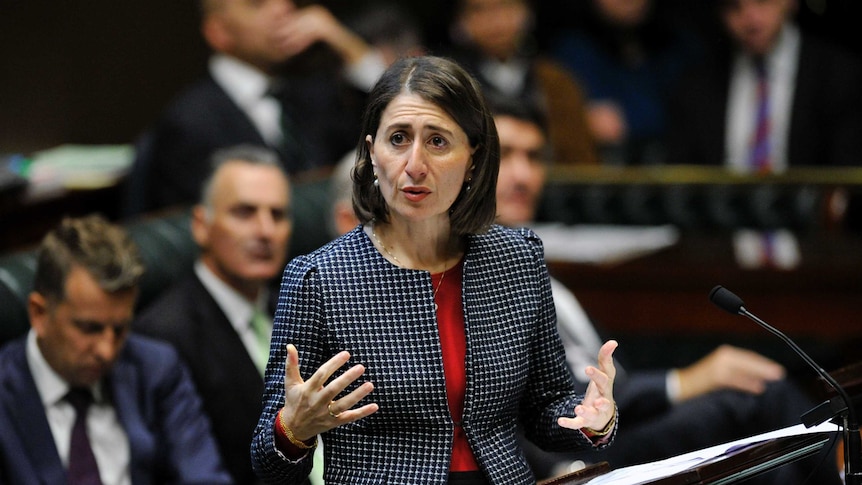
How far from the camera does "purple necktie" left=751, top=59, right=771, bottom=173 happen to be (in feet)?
17.9

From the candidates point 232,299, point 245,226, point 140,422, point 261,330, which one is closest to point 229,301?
point 232,299

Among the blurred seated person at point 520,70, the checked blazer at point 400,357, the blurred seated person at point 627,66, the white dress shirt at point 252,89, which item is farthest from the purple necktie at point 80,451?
the blurred seated person at point 627,66

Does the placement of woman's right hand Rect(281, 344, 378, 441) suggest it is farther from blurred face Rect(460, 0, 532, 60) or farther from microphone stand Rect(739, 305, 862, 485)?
blurred face Rect(460, 0, 532, 60)

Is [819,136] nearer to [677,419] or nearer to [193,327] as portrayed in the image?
[677,419]

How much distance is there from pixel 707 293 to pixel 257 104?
1.65 m

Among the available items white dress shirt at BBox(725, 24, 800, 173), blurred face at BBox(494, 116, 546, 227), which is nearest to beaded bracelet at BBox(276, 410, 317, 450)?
blurred face at BBox(494, 116, 546, 227)

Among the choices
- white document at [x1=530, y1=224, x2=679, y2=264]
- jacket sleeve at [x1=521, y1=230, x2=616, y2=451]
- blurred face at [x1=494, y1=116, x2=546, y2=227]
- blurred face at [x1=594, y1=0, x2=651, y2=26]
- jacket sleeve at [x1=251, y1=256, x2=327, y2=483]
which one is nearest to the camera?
jacket sleeve at [x1=251, y1=256, x2=327, y2=483]

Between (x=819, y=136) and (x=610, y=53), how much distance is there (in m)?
1.24

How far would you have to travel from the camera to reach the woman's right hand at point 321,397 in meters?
1.63

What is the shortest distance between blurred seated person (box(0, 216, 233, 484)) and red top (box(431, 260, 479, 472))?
1.11 meters

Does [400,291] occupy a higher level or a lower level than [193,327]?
higher

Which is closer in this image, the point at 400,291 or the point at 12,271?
the point at 400,291

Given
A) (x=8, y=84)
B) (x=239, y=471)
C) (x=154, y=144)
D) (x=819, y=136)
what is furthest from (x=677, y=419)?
(x=8, y=84)

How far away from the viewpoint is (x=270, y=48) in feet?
15.8
